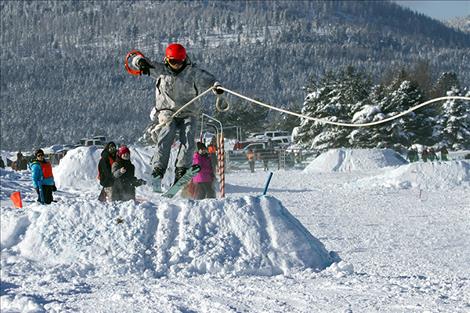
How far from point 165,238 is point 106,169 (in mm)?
3852

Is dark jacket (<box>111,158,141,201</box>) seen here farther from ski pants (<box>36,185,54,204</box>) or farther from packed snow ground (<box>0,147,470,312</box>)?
packed snow ground (<box>0,147,470,312</box>)

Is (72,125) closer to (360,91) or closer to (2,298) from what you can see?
(360,91)

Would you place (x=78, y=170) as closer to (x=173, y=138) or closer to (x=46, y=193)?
(x=46, y=193)

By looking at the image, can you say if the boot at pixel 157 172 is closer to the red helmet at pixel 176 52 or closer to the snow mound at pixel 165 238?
the snow mound at pixel 165 238

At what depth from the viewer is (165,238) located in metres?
8.34

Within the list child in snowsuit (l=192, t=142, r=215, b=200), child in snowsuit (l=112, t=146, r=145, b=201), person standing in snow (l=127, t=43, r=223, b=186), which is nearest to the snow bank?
person standing in snow (l=127, t=43, r=223, b=186)

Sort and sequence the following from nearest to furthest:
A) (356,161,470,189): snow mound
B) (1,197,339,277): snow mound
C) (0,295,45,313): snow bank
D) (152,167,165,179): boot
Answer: (0,295,45,313): snow bank → (1,197,339,277): snow mound → (152,167,165,179): boot → (356,161,470,189): snow mound

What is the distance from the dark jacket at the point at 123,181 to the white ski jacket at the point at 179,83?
3.14 metres

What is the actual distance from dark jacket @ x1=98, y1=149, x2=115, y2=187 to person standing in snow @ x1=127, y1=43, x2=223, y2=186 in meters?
2.69

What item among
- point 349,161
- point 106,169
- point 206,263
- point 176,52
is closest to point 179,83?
point 176,52

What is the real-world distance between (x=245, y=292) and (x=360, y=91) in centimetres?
5267

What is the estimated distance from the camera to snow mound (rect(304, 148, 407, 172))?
36469 millimetres

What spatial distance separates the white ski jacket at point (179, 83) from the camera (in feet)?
28.6

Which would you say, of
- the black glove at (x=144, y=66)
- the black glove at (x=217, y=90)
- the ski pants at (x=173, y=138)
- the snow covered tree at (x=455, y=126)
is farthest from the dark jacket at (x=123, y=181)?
the snow covered tree at (x=455, y=126)
